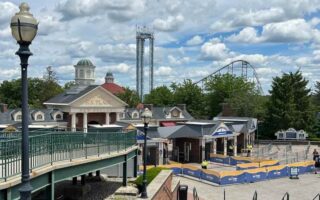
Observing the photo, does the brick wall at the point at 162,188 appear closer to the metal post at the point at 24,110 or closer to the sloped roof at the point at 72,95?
the metal post at the point at 24,110

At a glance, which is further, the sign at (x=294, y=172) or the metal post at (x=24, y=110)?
the sign at (x=294, y=172)

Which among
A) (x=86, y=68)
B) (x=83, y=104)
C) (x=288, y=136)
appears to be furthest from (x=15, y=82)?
(x=288, y=136)

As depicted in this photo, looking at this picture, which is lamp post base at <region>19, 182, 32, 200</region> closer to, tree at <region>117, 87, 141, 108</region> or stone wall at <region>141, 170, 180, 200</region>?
stone wall at <region>141, 170, 180, 200</region>

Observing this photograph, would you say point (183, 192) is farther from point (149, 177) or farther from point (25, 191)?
point (25, 191)

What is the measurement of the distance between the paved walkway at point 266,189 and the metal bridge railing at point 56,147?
7.96 meters

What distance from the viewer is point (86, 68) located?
240ft

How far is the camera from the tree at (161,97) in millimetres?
91562

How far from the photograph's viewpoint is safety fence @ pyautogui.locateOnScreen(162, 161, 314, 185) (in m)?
29.5

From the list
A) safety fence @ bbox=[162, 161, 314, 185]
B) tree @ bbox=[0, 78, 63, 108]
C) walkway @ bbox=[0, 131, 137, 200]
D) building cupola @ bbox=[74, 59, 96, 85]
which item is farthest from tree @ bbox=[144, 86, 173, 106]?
walkway @ bbox=[0, 131, 137, 200]

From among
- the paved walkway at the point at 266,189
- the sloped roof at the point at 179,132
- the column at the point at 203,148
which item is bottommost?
the paved walkway at the point at 266,189

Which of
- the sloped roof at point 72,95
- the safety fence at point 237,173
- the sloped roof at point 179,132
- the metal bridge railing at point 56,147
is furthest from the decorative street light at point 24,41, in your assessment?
the sloped roof at point 72,95

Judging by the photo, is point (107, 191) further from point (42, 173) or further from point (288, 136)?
point (288, 136)

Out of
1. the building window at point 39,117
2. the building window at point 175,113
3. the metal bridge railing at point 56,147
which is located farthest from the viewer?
the building window at point 175,113

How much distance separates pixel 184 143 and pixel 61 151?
28.7m
